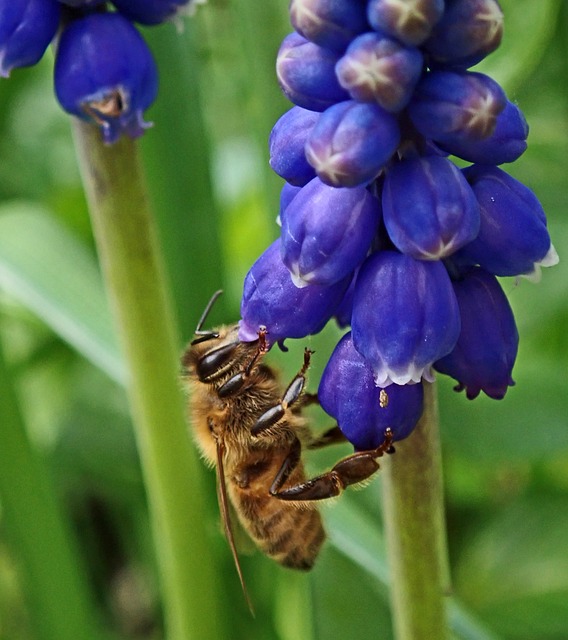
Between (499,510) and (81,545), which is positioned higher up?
(499,510)

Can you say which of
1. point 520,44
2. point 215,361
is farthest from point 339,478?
point 520,44

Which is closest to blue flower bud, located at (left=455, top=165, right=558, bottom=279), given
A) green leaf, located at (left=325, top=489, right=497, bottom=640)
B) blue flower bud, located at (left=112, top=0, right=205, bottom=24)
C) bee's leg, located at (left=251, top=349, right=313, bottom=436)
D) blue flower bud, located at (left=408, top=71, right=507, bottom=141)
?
blue flower bud, located at (left=408, top=71, right=507, bottom=141)

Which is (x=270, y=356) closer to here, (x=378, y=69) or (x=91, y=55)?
(x=91, y=55)

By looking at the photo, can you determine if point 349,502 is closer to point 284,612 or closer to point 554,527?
point 284,612

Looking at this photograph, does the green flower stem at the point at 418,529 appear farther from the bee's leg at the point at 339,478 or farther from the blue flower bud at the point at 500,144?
the blue flower bud at the point at 500,144

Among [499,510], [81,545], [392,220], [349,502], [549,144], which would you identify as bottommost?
[81,545]

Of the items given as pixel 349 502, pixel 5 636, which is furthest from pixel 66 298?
pixel 5 636

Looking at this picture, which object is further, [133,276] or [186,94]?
[186,94]

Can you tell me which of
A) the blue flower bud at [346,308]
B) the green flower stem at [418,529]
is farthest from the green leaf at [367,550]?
the blue flower bud at [346,308]
